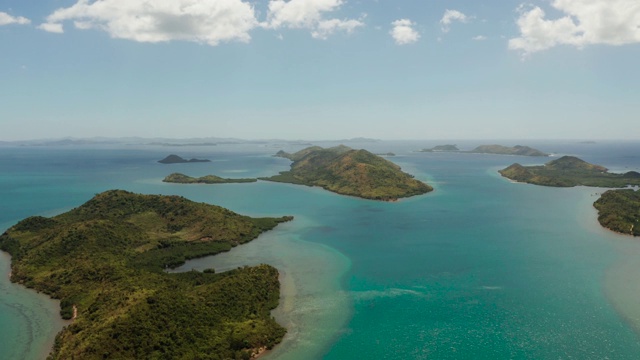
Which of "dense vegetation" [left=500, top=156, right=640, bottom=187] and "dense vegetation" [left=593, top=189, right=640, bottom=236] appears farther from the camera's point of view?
"dense vegetation" [left=500, top=156, right=640, bottom=187]

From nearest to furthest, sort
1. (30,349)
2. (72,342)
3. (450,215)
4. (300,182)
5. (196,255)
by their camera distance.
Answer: (72,342), (30,349), (196,255), (450,215), (300,182)

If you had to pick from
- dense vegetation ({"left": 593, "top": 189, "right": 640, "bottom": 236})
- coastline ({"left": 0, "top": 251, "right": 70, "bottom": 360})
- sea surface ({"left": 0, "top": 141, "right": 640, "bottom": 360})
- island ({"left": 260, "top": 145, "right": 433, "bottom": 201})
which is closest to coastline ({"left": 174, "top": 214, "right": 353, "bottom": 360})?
sea surface ({"left": 0, "top": 141, "right": 640, "bottom": 360})

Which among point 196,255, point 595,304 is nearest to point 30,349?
point 196,255

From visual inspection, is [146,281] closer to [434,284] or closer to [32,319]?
[32,319]

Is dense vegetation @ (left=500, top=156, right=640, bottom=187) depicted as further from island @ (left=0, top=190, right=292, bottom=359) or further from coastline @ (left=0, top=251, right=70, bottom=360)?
coastline @ (left=0, top=251, right=70, bottom=360)

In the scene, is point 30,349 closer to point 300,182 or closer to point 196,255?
point 196,255

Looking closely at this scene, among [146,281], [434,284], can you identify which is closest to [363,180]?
[434,284]
